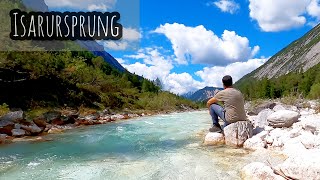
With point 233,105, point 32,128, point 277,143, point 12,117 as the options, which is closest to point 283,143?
point 277,143

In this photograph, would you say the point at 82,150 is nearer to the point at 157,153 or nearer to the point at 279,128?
the point at 157,153

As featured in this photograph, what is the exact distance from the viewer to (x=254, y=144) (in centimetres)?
837

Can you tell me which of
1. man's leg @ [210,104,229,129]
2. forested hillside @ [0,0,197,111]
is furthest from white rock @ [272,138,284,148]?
forested hillside @ [0,0,197,111]

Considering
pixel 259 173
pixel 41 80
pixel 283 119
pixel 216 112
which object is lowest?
pixel 259 173

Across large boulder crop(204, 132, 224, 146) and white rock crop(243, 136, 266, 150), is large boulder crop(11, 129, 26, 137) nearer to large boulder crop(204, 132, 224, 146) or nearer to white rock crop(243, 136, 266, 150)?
large boulder crop(204, 132, 224, 146)

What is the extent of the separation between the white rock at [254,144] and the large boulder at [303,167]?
295cm

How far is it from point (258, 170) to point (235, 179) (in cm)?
42

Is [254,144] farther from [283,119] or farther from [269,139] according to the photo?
[283,119]

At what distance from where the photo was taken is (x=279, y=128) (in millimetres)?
10375

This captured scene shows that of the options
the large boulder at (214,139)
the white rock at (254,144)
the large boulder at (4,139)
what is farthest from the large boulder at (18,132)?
the white rock at (254,144)

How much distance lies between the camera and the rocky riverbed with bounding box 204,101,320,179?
506cm

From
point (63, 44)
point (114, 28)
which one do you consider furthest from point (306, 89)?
point (114, 28)

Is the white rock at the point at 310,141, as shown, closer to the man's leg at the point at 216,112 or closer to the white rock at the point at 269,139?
the white rock at the point at 269,139

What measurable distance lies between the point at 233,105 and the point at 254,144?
4.79 ft
